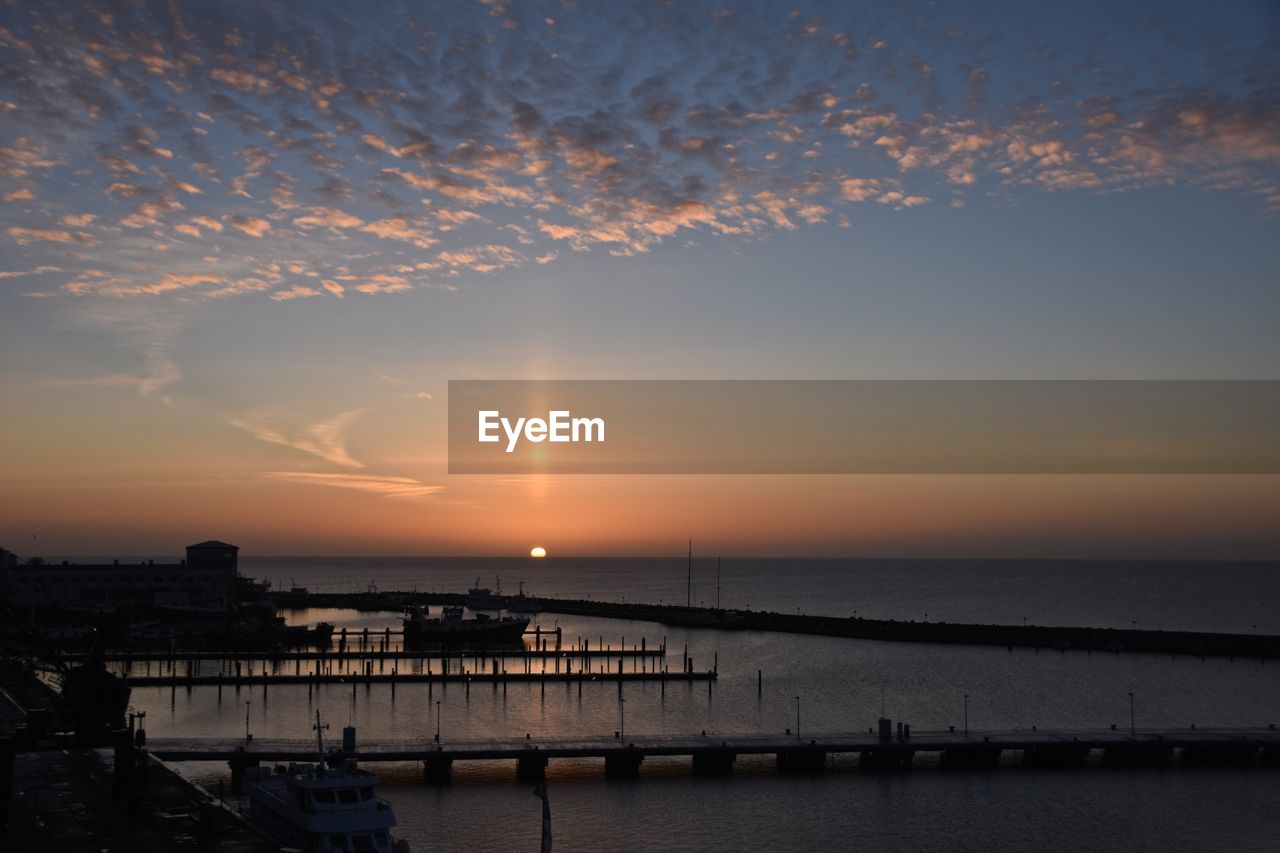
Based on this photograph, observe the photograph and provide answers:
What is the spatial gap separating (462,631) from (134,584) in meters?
47.4

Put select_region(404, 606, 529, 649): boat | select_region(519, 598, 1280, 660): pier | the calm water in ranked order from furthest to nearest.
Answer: select_region(404, 606, 529, 649): boat → select_region(519, 598, 1280, 660): pier → the calm water

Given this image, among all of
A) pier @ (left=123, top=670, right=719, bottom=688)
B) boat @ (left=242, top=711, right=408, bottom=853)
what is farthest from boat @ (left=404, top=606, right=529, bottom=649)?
boat @ (left=242, top=711, right=408, bottom=853)

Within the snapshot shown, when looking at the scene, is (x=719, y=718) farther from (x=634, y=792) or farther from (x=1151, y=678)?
(x=1151, y=678)

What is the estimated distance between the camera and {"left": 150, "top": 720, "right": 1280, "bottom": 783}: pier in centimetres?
5109

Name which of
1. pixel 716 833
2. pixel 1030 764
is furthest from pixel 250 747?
pixel 1030 764

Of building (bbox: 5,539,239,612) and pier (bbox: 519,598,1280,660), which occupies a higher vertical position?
building (bbox: 5,539,239,612)

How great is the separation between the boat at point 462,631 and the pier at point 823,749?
65537 millimetres

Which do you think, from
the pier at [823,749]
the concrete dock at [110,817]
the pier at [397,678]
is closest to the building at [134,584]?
the pier at [397,678]

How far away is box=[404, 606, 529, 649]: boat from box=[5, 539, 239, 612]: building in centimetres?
2889

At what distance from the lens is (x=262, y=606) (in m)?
126

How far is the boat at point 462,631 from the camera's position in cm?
11988

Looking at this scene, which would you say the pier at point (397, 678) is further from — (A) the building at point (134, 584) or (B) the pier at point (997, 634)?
(A) the building at point (134, 584)

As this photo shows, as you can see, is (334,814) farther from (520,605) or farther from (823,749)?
(520,605)

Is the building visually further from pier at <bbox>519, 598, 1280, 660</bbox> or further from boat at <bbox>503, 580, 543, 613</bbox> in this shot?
pier at <bbox>519, 598, 1280, 660</bbox>
